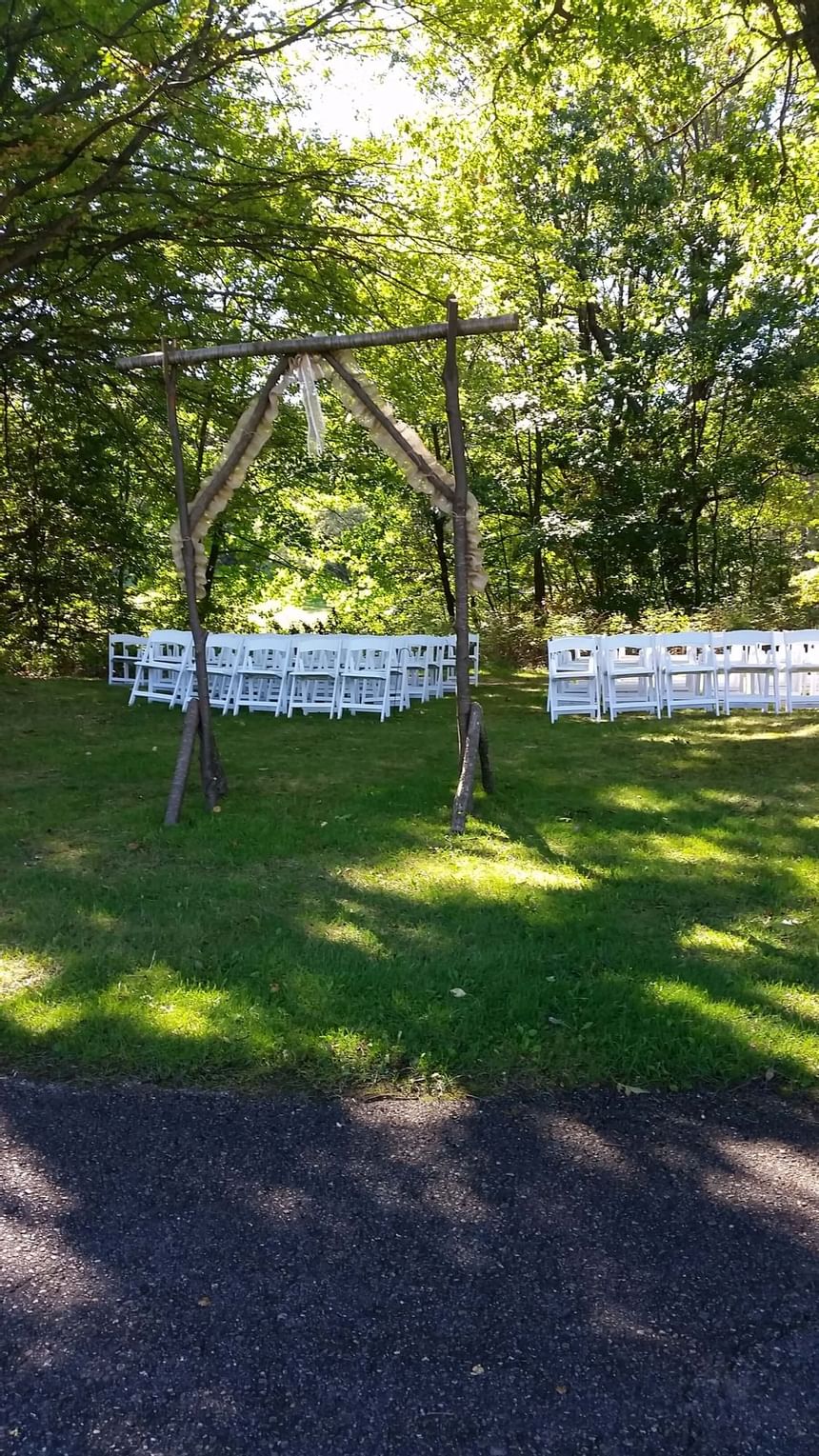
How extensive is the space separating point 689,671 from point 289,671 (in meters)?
5.12

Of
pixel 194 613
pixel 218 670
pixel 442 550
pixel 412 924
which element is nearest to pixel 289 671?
pixel 218 670

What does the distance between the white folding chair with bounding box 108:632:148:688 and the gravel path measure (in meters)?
11.8

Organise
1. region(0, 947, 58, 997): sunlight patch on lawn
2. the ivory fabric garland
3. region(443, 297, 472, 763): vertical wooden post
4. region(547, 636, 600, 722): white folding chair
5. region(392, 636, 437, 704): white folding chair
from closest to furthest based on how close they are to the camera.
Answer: region(0, 947, 58, 997): sunlight patch on lawn < region(443, 297, 472, 763): vertical wooden post < the ivory fabric garland < region(547, 636, 600, 722): white folding chair < region(392, 636, 437, 704): white folding chair

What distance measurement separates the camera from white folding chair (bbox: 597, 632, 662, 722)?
36.7ft

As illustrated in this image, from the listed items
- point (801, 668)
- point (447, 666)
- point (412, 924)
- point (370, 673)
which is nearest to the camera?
point (412, 924)

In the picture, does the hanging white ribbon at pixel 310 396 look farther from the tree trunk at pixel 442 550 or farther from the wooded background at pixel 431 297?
the tree trunk at pixel 442 550

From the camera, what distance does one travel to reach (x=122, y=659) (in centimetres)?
1567

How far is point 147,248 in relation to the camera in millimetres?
12406

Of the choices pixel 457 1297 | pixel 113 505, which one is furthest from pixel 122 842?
pixel 113 505

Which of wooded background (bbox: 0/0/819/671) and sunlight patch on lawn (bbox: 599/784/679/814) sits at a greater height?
wooded background (bbox: 0/0/819/671)

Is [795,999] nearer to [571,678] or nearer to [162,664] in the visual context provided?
[571,678]

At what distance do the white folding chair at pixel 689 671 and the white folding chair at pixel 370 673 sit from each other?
342 centimetres

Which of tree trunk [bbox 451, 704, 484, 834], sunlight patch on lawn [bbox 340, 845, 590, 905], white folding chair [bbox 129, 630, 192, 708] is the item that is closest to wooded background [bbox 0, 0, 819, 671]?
white folding chair [bbox 129, 630, 192, 708]

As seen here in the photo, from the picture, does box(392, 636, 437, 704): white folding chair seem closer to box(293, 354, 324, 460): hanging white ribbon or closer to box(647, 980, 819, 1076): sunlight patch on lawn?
box(293, 354, 324, 460): hanging white ribbon
